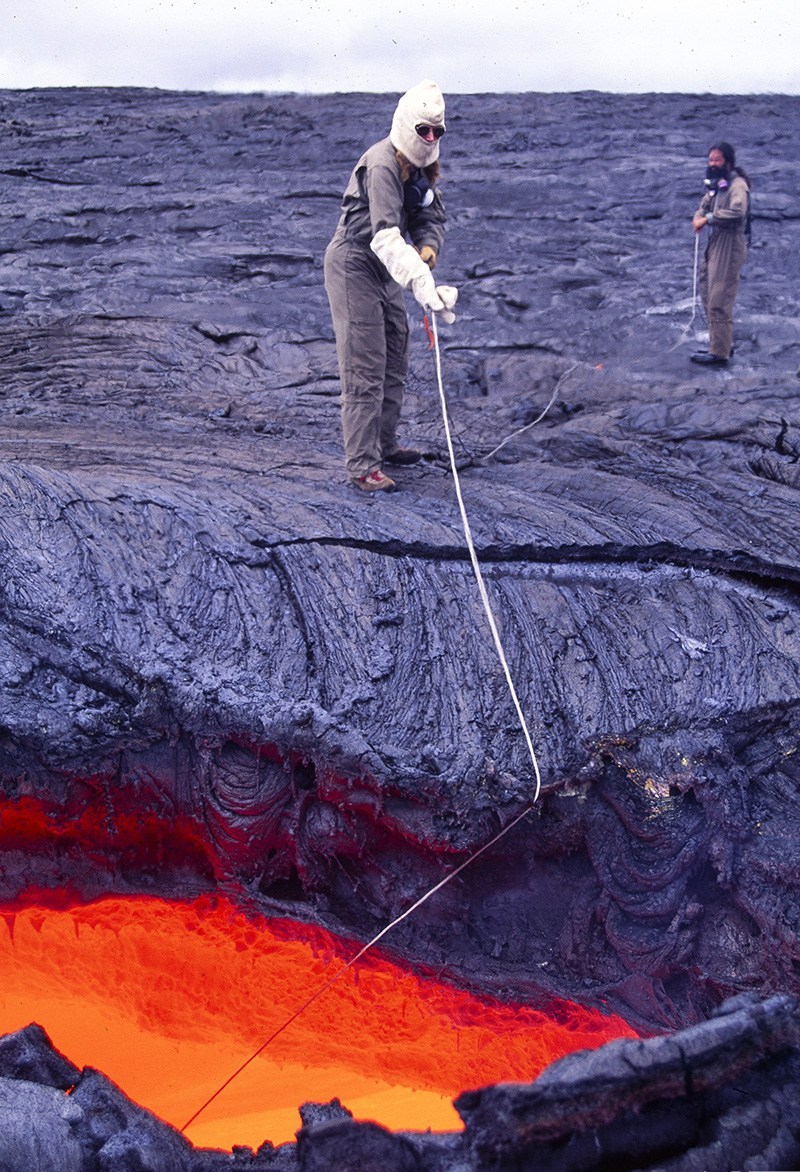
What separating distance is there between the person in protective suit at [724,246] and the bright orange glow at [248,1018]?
4.45m

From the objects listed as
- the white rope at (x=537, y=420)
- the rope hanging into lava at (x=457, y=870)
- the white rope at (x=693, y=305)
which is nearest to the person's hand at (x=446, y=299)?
the rope hanging into lava at (x=457, y=870)

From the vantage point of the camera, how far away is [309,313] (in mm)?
6422

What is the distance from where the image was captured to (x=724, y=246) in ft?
20.4

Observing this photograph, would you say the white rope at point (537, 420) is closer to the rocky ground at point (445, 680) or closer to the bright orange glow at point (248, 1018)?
the rocky ground at point (445, 680)

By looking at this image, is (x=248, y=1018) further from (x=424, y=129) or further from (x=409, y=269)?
(x=424, y=129)

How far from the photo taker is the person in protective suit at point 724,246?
20.0ft

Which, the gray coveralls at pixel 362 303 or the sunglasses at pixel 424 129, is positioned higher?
the sunglasses at pixel 424 129

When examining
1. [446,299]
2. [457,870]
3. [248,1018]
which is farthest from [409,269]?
[248,1018]

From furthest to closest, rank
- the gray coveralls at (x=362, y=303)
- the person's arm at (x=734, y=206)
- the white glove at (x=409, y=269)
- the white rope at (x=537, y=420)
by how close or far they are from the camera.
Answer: the person's arm at (x=734, y=206), the white rope at (x=537, y=420), the gray coveralls at (x=362, y=303), the white glove at (x=409, y=269)

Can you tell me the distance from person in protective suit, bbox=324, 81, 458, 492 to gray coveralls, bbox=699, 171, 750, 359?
9.22ft

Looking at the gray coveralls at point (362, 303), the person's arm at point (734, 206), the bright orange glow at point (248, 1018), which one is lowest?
the bright orange glow at point (248, 1018)

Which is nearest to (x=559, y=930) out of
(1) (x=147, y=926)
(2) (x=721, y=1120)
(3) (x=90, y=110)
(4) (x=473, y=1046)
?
(4) (x=473, y=1046)

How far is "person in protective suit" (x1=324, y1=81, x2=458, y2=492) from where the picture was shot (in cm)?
352

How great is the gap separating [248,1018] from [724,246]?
5.32m
